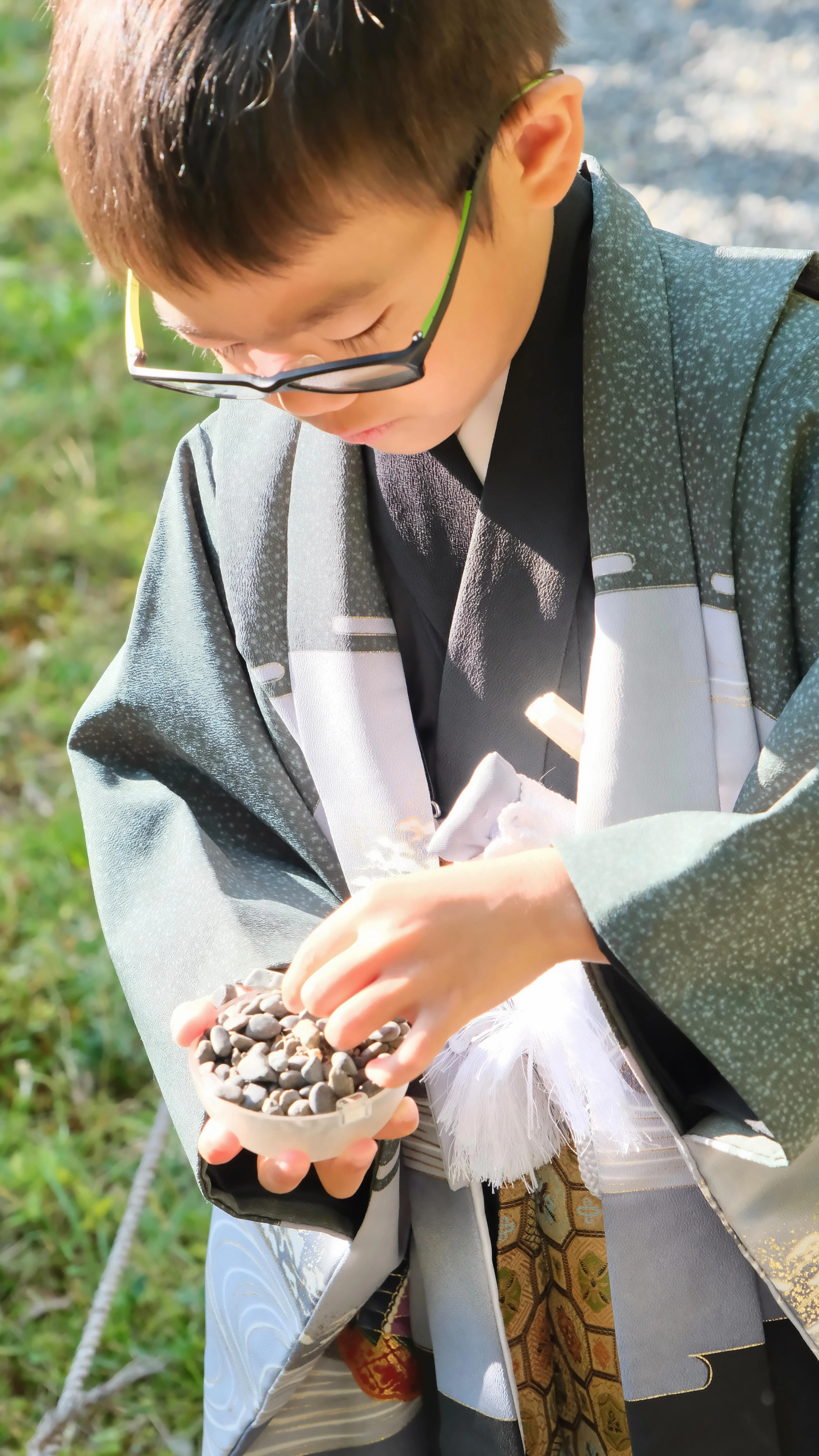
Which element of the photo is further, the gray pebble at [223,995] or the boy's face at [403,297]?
the gray pebble at [223,995]

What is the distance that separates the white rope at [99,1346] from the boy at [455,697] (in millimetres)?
449

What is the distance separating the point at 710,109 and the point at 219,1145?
3.82m

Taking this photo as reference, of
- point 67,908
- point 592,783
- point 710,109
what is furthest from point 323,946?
point 710,109

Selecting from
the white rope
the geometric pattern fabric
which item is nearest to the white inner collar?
the geometric pattern fabric

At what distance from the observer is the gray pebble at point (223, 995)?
43.2 inches

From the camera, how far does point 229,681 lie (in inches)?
50.7

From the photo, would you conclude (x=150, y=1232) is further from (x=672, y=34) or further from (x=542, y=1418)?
(x=672, y=34)

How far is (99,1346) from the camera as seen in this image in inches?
69.1

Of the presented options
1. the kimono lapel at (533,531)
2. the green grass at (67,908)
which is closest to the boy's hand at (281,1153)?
the kimono lapel at (533,531)

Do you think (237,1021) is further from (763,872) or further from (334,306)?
(334,306)

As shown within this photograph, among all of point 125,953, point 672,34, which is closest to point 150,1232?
point 125,953

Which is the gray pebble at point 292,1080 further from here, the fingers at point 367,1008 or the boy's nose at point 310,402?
the boy's nose at point 310,402

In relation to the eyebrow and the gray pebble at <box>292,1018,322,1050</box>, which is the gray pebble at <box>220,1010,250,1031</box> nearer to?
the gray pebble at <box>292,1018,322,1050</box>

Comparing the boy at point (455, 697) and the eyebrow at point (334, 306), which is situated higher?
the eyebrow at point (334, 306)
